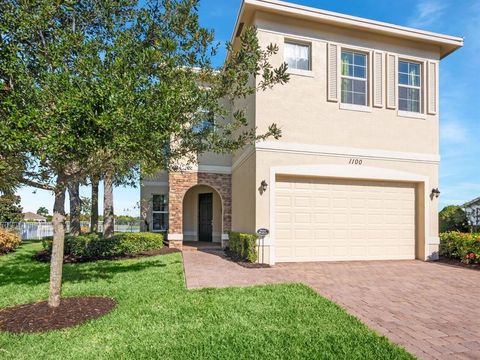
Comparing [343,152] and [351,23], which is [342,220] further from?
[351,23]

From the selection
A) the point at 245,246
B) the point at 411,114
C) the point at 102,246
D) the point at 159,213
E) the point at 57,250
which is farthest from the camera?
the point at 159,213

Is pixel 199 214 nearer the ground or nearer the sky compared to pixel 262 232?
nearer the sky

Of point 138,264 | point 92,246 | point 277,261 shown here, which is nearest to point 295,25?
point 277,261

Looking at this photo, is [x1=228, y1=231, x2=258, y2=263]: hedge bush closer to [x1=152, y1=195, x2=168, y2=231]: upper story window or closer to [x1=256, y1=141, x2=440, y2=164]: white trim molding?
[x1=256, y1=141, x2=440, y2=164]: white trim molding

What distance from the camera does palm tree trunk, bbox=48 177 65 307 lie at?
586 centimetres

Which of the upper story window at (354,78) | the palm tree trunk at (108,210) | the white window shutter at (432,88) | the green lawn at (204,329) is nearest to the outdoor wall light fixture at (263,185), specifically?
the green lawn at (204,329)

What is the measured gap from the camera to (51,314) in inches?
220

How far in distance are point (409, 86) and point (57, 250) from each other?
11845 mm

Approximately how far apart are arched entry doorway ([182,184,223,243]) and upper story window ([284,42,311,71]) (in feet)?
26.3

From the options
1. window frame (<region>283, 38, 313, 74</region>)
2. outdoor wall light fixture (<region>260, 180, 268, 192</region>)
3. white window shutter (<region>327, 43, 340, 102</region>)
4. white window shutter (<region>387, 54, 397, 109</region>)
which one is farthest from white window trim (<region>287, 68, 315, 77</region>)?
outdoor wall light fixture (<region>260, 180, 268, 192</region>)

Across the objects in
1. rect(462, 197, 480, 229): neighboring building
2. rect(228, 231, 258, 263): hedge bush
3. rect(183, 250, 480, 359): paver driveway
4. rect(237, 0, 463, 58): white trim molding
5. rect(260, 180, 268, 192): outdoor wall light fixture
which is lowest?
rect(183, 250, 480, 359): paver driveway

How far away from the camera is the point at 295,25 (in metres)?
10.8

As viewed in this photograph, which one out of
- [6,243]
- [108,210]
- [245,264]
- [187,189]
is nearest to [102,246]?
[108,210]

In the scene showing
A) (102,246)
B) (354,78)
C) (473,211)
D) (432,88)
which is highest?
(354,78)
